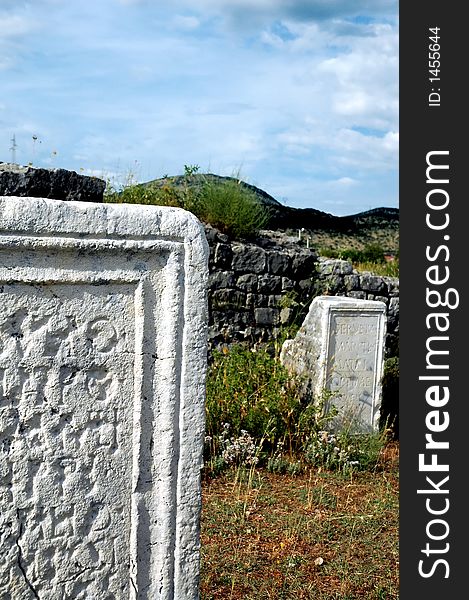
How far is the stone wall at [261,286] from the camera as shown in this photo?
7516 millimetres

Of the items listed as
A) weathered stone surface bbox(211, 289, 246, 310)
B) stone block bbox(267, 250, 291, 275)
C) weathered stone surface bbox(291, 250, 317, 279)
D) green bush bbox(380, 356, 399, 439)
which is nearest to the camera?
green bush bbox(380, 356, 399, 439)

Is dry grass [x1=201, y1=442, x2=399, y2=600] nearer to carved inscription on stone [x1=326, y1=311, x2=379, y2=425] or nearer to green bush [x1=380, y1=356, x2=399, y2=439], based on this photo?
carved inscription on stone [x1=326, y1=311, x2=379, y2=425]

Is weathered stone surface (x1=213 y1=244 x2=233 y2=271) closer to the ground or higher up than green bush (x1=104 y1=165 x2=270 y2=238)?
closer to the ground

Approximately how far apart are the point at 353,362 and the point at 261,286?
160 cm

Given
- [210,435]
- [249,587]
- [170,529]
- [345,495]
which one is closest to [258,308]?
[210,435]

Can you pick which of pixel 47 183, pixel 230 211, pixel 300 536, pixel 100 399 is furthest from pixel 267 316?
pixel 100 399

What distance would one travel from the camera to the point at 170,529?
236 cm

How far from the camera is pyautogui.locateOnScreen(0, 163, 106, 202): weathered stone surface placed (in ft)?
19.1

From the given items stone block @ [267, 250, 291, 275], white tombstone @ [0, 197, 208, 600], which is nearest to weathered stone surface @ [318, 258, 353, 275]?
stone block @ [267, 250, 291, 275]

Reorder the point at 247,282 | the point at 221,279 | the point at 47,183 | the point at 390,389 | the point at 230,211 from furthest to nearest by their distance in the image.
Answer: the point at 230,211 < the point at 247,282 < the point at 221,279 < the point at 390,389 < the point at 47,183

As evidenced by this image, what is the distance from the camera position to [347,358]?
641 centimetres

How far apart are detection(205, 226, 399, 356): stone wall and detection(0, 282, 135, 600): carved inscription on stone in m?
5.10

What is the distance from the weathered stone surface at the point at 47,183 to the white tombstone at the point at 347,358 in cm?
213

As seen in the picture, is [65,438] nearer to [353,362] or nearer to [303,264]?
[353,362]
